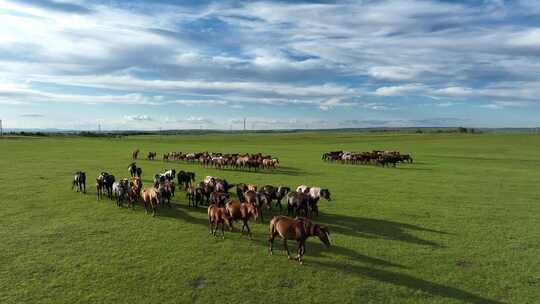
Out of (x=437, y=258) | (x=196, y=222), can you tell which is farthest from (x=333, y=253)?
(x=196, y=222)

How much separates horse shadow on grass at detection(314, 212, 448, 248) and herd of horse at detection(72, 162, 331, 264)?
3.50 feet

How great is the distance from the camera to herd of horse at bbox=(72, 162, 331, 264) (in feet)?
34.2

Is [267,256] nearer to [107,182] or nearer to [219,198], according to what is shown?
[219,198]

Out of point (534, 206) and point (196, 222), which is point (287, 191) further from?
point (534, 206)

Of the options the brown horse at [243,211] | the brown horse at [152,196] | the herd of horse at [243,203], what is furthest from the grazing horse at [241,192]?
the brown horse at [152,196]

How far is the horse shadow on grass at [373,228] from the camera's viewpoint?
12555 mm

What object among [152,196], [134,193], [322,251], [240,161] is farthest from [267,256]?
[240,161]

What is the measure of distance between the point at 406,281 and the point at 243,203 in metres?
5.78

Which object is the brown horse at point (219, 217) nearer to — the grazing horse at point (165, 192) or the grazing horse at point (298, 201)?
the grazing horse at point (298, 201)

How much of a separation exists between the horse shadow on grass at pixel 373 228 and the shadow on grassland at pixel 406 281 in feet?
9.16

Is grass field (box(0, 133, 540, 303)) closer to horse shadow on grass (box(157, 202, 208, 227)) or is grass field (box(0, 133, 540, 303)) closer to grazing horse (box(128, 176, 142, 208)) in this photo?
horse shadow on grass (box(157, 202, 208, 227))

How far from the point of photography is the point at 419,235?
1289 centimetres

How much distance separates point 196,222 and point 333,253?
566cm

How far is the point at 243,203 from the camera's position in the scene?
1280 cm
